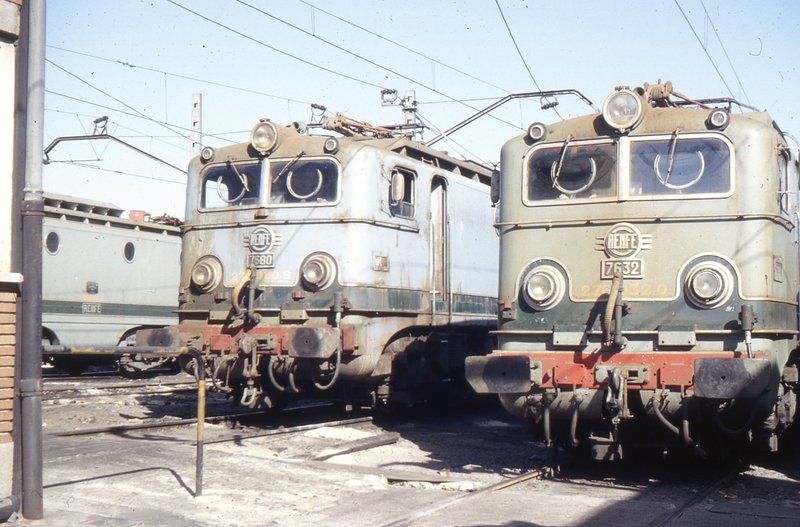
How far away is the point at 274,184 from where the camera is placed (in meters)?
11.7

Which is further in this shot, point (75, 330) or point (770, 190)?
point (75, 330)

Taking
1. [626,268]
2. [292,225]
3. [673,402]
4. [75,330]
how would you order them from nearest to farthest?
[673,402], [626,268], [292,225], [75,330]

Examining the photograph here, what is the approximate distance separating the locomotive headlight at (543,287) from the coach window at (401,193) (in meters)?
3.39

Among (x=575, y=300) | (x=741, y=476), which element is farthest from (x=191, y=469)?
(x=741, y=476)

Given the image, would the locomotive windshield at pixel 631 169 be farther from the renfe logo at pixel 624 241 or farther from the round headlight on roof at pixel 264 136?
the round headlight on roof at pixel 264 136

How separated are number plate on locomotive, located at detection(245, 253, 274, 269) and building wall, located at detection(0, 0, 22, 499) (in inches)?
202

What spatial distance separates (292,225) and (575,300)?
4.20 meters

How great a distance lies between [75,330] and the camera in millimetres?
18047

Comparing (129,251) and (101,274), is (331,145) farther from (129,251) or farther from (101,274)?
(129,251)

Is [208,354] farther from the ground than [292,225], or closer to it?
closer to it

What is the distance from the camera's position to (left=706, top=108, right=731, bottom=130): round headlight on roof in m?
8.21

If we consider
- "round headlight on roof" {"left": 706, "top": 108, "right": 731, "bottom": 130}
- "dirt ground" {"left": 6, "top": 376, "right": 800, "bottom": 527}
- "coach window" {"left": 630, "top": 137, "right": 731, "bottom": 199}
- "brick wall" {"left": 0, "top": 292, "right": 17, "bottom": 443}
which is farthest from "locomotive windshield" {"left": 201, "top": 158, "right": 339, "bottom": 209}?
"brick wall" {"left": 0, "top": 292, "right": 17, "bottom": 443}

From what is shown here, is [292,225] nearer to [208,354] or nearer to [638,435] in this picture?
[208,354]

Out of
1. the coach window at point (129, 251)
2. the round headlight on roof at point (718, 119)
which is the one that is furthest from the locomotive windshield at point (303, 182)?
the coach window at point (129, 251)
